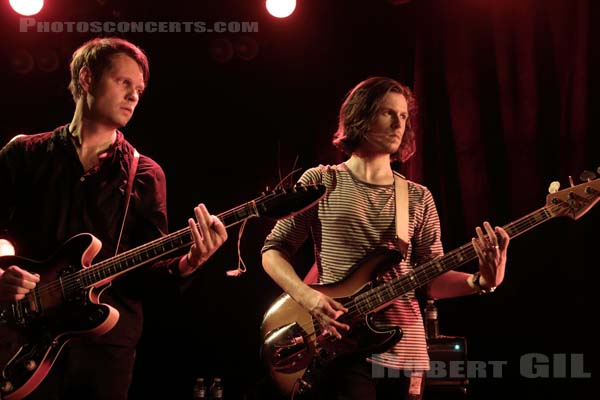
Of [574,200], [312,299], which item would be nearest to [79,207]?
[312,299]

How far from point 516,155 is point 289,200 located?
7.39 feet

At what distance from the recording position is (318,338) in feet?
9.18

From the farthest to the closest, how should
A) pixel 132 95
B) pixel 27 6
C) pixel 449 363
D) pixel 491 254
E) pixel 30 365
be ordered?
pixel 27 6 → pixel 449 363 → pixel 132 95 → pixel 491 254 → pixel 30 365

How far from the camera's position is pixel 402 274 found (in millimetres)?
2896

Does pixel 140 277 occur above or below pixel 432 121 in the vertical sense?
below

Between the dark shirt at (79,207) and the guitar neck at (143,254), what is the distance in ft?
0.35

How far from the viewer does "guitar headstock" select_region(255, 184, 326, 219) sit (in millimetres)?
2738

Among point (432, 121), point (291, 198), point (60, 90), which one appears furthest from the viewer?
point (60, 90)

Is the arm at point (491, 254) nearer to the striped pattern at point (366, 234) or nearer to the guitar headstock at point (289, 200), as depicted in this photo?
the striped pattern at point (366, 234)

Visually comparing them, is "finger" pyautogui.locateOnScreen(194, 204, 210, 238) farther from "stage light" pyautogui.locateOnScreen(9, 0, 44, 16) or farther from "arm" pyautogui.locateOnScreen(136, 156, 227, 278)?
"stage light" pyautogui.locateOnScreen(9, 0, 44, 16)

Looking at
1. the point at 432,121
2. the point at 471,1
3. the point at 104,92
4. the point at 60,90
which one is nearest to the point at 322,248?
the point at 104,92

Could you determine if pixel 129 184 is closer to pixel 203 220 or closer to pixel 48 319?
pixel 203 220

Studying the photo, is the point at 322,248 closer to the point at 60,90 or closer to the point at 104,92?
the point at 104,92

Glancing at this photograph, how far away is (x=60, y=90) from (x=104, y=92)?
2377mm
